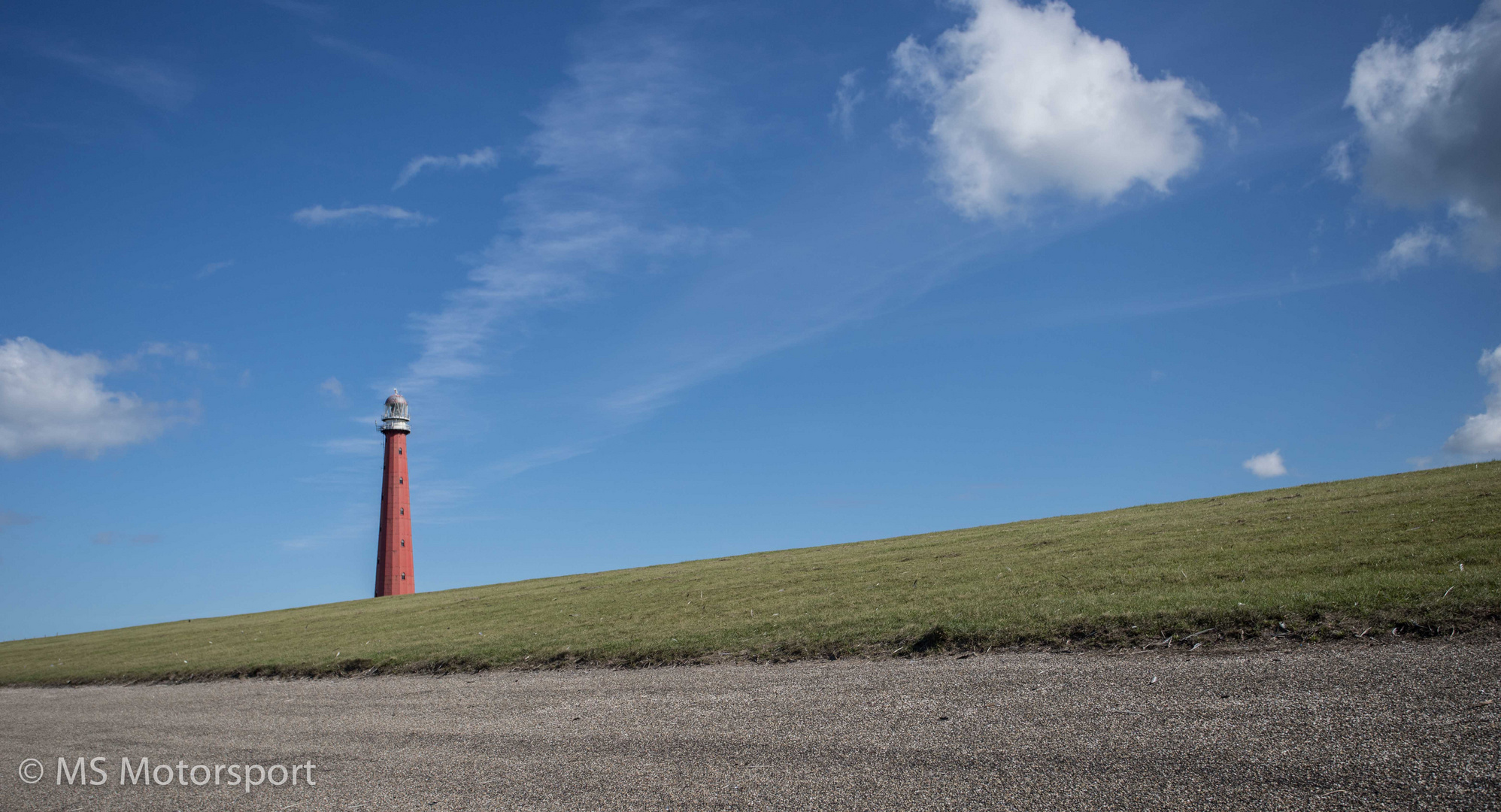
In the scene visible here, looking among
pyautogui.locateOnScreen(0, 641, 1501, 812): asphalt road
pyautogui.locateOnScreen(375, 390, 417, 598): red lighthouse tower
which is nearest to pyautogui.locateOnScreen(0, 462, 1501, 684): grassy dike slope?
pyautogui.locateOnScreen(0, 641, 1501, 812): asphalt road

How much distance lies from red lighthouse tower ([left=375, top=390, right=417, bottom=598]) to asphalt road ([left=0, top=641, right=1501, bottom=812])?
58.5 metres

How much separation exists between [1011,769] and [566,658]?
42.7 feet

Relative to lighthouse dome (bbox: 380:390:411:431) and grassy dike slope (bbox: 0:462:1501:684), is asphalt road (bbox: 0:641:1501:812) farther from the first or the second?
lighthouse dome (bbox: 380:390:411:431)

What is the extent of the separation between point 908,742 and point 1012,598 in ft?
31.4

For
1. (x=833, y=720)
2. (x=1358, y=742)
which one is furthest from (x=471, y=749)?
(x=1358, y=742)

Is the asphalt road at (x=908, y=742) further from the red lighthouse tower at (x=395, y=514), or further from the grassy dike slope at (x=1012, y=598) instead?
the red lighthouse tower at (x=395, y=514)

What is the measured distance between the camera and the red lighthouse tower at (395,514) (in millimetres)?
69725

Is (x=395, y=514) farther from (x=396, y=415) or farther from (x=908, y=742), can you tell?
(x=908, y=742)

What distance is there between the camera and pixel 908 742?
879cm

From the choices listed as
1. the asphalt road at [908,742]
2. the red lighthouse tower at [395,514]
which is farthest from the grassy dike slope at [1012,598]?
the red lighthouse tower at [395,514]

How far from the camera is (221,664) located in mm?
25156

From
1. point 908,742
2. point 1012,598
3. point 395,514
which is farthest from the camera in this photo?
point 395,514

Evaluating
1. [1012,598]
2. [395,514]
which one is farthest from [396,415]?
[1012,598]

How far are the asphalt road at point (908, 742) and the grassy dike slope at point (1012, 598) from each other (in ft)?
5.41
